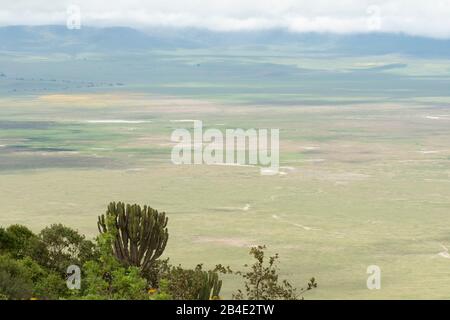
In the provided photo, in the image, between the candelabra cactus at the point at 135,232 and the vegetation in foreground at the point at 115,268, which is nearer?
the vegetation in foreground at the point at 115,268

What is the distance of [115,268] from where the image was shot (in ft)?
60.1

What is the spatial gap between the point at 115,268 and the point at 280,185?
48.2 metres

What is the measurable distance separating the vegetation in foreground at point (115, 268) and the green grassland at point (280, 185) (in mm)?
15371

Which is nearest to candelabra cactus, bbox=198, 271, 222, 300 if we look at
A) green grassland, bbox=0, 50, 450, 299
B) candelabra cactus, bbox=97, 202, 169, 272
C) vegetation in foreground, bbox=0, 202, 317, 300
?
vegetation in foreground, bbox=0, 202, 317, 300

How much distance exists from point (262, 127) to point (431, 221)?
2012 inches

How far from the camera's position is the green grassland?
4453 centimetres

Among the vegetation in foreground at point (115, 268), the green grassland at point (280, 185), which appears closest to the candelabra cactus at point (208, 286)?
the vegetation in foreground at point (115, 268)

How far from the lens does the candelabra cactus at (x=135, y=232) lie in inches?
790

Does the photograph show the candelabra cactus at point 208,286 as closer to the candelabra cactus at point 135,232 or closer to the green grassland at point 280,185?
the candelabra cactus at point 135,232

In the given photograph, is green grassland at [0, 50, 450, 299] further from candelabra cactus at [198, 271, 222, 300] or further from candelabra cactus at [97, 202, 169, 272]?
candelabra cactus at [198, 271, 222, 300]

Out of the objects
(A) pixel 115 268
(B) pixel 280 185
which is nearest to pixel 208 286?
(A) pixel 115 268

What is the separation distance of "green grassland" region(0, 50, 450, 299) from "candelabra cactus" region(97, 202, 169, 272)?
16.2 m

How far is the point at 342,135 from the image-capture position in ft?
313

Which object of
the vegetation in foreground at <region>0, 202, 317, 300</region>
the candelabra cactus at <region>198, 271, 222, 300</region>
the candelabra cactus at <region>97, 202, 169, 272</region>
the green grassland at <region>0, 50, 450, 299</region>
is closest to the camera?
the vegetation in foreground at <region>0, 202, 317, 300</region>
